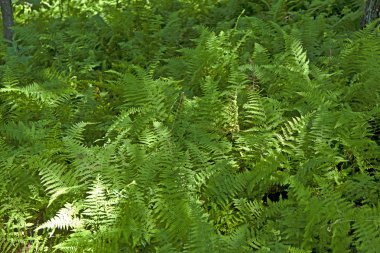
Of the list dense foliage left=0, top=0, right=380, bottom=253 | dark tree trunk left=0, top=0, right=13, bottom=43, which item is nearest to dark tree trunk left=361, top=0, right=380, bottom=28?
dense foliage left=0, top=0, right=380, bottom=253

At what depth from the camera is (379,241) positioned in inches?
133

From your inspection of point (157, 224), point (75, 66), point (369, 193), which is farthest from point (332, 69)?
point (75, 66)

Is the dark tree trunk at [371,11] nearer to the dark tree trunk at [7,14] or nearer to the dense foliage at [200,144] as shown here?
the dense foliage at [200,144]

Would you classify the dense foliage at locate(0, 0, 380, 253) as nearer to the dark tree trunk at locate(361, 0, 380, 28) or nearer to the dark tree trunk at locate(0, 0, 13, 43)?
the dark tree trunk at locate(361, 0, 380, 28)

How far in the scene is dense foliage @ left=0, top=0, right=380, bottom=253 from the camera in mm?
3783

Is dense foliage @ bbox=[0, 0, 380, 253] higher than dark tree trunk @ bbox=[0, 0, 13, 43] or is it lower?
lower

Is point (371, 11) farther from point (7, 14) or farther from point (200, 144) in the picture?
point (7, 14)

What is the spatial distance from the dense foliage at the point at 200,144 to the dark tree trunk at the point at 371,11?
319mm

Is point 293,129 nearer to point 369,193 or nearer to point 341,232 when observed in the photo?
point 369,193

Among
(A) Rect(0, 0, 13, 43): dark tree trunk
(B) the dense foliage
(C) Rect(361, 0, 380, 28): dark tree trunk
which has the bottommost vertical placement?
(B) the dense foliage

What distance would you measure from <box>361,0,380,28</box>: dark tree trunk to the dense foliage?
319mm

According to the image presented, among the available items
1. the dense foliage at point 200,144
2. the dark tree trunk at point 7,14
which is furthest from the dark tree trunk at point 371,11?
the dark tree trunk at point 7,14

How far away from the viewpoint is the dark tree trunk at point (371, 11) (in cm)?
614

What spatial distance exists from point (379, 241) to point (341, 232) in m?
0.30
